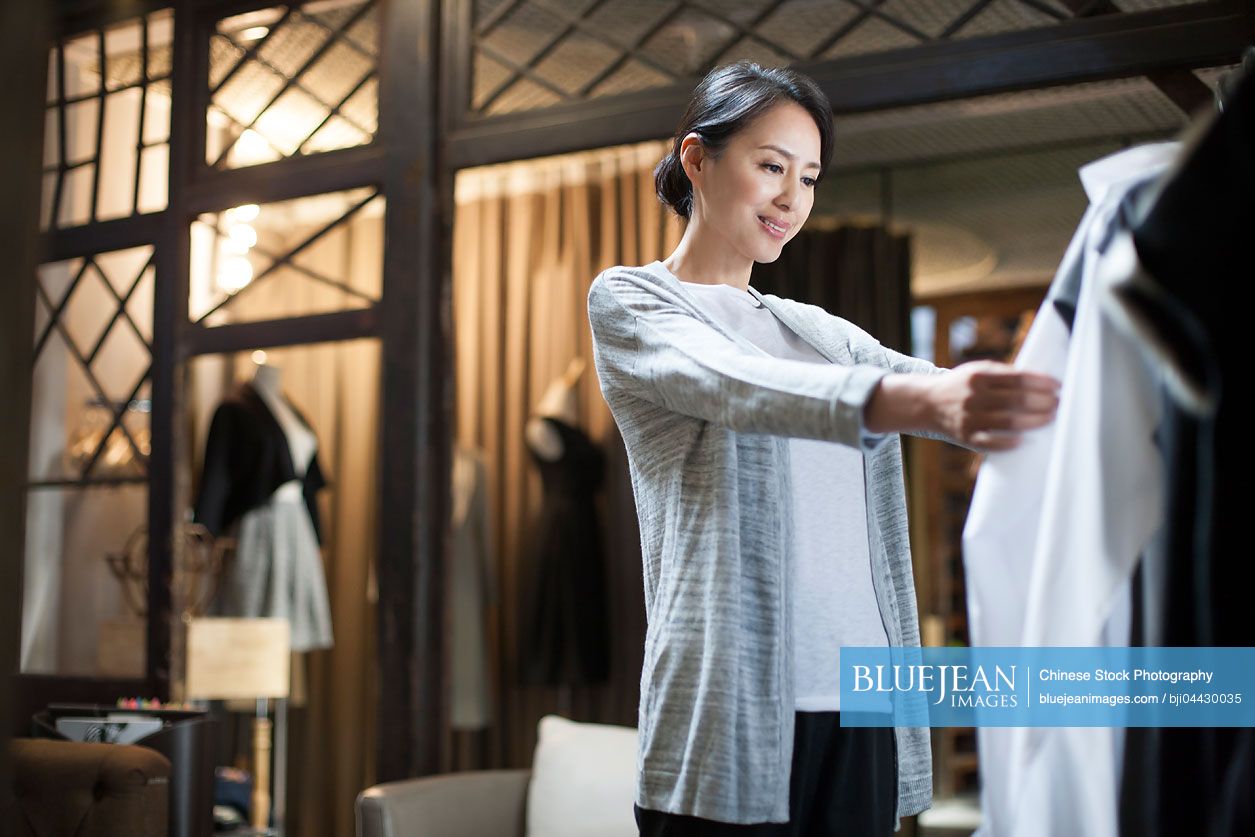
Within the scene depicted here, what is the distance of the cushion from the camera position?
106 inches

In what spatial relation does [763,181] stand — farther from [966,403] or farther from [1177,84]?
[1177,84]

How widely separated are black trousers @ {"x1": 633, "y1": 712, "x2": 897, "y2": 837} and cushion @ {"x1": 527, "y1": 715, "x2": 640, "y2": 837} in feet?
5.10

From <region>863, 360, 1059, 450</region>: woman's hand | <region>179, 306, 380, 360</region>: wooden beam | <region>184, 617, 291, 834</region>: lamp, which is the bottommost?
<region>184, 617, 291, 834</region>: lamp

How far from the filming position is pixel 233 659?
317 cm

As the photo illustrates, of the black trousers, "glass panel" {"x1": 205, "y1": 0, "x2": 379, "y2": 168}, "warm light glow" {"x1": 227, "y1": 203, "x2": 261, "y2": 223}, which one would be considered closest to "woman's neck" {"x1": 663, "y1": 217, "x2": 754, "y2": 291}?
the black trousers

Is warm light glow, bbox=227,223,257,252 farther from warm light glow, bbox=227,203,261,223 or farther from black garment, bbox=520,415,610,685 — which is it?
black garment, bbox=520,415,610,685

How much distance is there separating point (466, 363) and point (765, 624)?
3123 mm

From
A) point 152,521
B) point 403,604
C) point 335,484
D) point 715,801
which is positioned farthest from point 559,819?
point 335,484

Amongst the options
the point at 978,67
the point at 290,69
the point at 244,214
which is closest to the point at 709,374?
the point at 978,67

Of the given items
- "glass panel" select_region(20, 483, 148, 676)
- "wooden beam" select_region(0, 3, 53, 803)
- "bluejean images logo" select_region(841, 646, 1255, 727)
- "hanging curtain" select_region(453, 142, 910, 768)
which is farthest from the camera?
"hanging curtain" select_region(453, 142, 910, 768)

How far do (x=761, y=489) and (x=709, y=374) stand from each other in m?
0.14

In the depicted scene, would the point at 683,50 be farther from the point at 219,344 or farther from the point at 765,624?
the point at 765,624

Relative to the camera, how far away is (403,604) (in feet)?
9.46

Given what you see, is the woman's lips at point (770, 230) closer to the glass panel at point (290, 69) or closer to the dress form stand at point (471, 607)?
the glass panel at point (290, 69)
